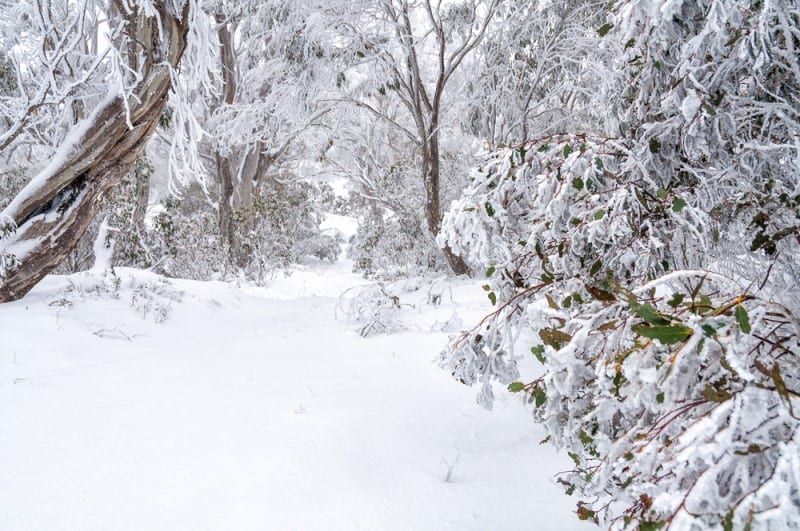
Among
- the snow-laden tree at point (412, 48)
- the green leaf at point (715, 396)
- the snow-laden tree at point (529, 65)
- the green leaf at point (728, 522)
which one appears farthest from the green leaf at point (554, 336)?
the snow-laden tree at point (529, 65)

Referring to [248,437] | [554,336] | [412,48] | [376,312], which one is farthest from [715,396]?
[412,48]

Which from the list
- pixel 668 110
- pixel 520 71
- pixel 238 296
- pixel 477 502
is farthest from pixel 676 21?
pixel 238 296

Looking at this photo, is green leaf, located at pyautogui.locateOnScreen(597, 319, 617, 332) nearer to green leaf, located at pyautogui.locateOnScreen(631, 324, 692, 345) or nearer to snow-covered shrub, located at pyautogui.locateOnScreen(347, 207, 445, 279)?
green leaf, located at pyautogui.locateOnScreen(631, 324, 692, 345)

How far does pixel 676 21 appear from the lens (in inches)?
74.6

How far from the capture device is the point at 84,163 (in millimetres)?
4441

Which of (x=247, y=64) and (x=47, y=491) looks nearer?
(x=47, y=491)

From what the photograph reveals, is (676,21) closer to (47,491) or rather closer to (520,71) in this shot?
(47,491)

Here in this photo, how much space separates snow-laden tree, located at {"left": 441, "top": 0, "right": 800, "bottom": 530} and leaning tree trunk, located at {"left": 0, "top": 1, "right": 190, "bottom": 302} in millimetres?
3673

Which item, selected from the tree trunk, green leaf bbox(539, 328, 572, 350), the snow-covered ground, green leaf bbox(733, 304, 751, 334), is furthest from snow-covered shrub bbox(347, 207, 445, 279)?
green leaf bbox(733, 304, 751, 334)

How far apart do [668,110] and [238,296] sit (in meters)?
6.54

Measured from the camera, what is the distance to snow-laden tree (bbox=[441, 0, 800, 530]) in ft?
3.19

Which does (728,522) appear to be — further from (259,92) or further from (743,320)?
(259,92)

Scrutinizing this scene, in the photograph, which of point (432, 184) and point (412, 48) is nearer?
point (412, 48)

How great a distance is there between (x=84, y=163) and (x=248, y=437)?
11.2ft
